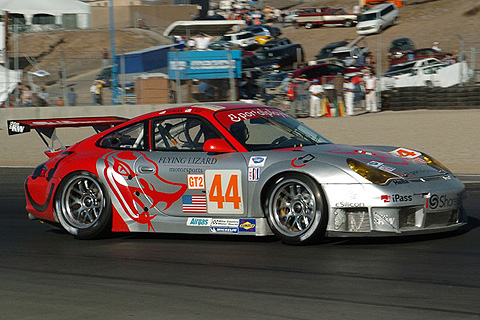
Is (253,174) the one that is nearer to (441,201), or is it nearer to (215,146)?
(215,146)

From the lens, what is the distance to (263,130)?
704 centimetres

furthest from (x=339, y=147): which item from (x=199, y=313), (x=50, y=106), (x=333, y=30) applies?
(x=333, y=30)

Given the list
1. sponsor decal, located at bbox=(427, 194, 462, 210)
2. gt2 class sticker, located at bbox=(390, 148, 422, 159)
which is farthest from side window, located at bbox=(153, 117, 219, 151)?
sponsor decal, located at bbox=(427, 194, 462, 210)

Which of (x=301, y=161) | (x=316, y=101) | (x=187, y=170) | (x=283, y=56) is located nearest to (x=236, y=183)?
(x=187, y=170)

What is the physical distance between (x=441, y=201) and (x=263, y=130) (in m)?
1.76

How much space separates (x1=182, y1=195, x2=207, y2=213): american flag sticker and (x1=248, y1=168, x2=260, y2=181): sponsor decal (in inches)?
18.7

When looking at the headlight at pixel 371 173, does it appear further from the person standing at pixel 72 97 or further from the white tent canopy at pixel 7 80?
the white tent canopy at pixel 7 80

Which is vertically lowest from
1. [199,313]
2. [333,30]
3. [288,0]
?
[199,313]

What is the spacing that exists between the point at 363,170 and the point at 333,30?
45680 millimetres

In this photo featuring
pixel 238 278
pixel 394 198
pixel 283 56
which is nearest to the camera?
pixel 238 278

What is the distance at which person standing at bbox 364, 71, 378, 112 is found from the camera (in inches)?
936

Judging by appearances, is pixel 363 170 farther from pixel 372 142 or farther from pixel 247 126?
pixel 372 142

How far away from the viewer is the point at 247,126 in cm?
698

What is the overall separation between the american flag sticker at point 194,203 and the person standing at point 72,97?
59.7 ft
